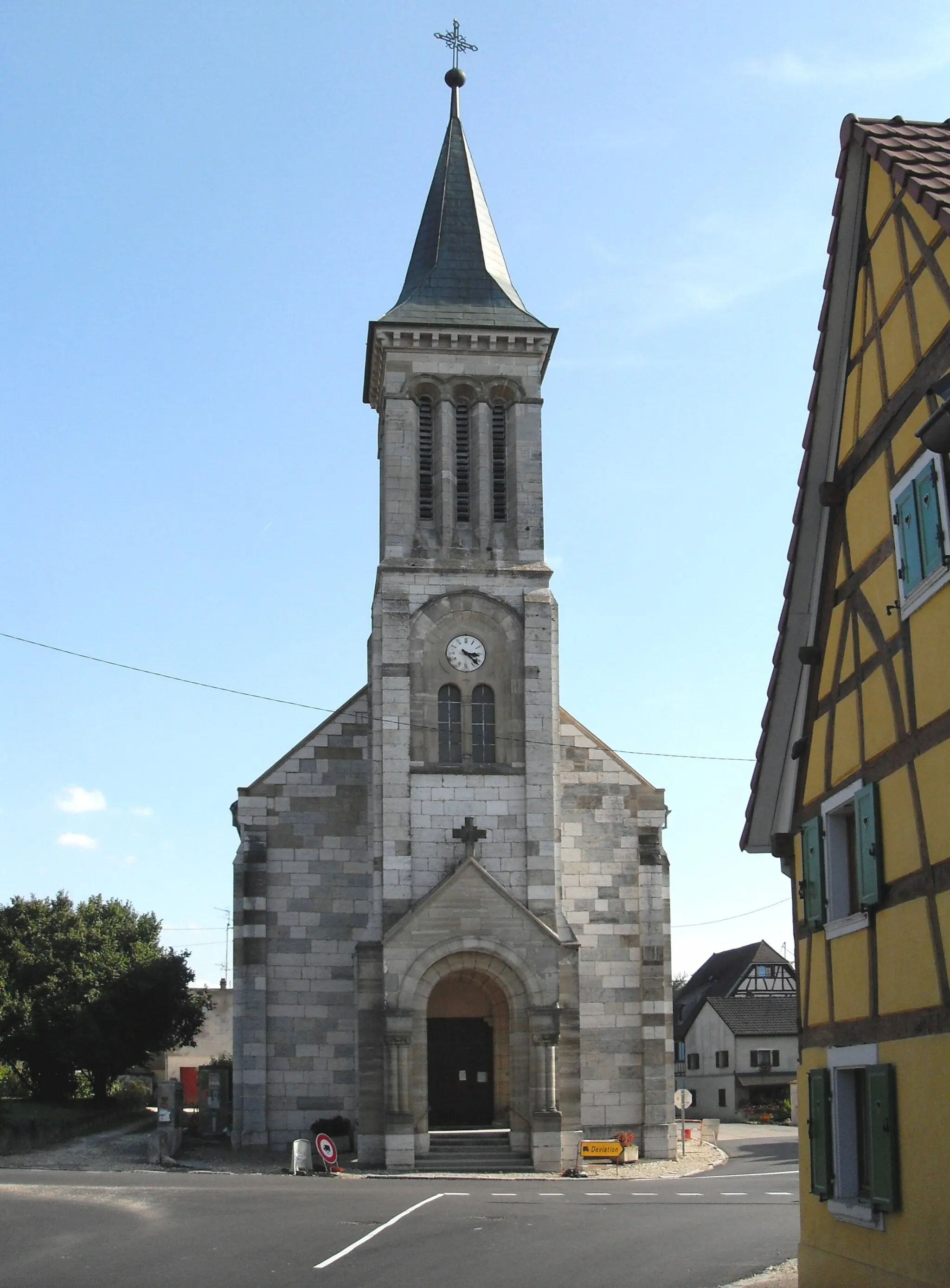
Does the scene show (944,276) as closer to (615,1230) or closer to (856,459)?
(856,459)

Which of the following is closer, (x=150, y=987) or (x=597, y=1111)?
(x=597, y=1111)

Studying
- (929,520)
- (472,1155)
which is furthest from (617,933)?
(929,520)

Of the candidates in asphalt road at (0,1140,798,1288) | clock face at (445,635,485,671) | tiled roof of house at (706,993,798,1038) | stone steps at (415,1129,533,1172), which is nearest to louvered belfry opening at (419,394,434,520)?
clock face at (445,635,485,671)

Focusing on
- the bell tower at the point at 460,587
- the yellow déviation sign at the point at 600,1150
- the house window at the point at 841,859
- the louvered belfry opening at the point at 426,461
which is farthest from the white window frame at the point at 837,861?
the louvered belfry opening at the point at 426,461

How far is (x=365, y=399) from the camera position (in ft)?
133

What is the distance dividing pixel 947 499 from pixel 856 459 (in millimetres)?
2471

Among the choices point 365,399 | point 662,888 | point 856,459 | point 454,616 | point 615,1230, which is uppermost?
point 365,399

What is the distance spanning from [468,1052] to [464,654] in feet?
29.3

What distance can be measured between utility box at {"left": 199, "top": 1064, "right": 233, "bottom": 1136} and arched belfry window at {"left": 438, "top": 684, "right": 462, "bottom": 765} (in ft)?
31.7

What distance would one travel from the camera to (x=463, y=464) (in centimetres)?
3612

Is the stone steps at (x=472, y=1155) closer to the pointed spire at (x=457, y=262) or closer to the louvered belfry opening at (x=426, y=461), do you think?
the louvered belfry opening at (x=426, y=461)

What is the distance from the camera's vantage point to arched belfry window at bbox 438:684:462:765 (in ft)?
111

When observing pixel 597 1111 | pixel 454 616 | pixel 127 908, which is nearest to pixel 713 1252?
pixel 597 1111

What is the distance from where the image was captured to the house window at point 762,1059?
187ft
